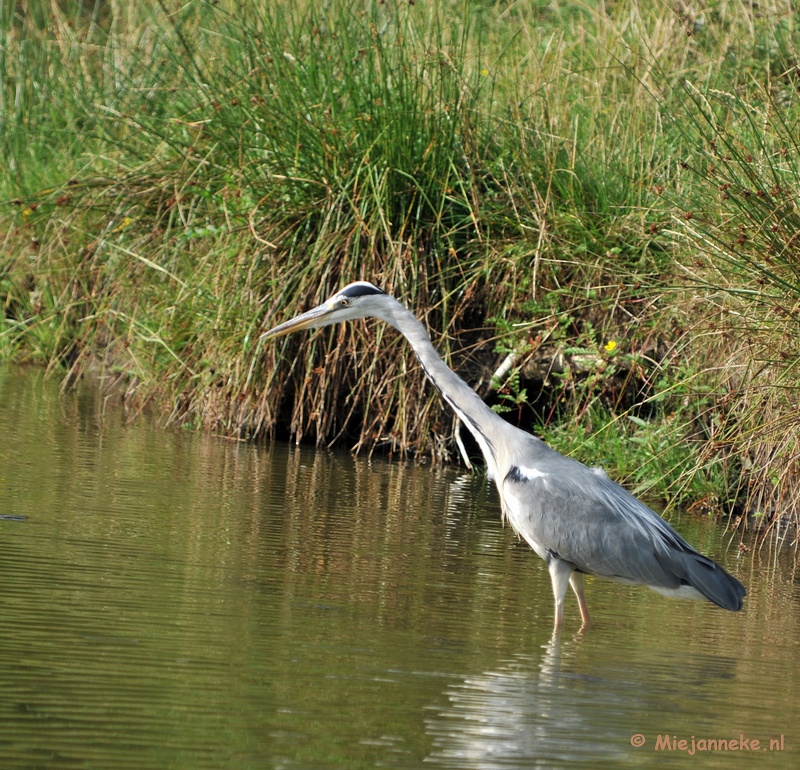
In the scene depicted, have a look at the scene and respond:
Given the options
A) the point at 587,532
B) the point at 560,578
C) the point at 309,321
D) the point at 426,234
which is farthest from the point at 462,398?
the point at 426,234

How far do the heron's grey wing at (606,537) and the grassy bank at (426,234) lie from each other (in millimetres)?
2065

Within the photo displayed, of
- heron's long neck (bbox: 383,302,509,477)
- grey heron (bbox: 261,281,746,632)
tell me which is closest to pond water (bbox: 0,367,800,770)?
grey heron (bbox: 261,281,746,632)

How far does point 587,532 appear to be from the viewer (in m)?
5.56

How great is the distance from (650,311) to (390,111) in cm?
227

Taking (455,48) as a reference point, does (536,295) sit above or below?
below

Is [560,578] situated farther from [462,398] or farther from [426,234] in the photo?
[426,234]

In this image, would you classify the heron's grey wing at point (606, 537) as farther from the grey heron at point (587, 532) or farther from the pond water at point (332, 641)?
the pond water at point (332, 641)

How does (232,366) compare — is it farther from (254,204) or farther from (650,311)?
(650,311)

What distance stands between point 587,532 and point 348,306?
1.61m

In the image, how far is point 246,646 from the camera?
4258mm

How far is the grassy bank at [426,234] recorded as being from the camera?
8.29m

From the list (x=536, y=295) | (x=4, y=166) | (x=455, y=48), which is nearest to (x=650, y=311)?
(x=536, y=295)

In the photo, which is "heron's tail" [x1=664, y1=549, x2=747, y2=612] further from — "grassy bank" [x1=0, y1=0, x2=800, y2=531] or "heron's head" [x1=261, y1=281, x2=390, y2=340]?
"grassy bank" [x1=0, y1=0, x2=800, y2=531]

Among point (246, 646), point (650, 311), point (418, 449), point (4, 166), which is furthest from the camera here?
point (4, 166)
